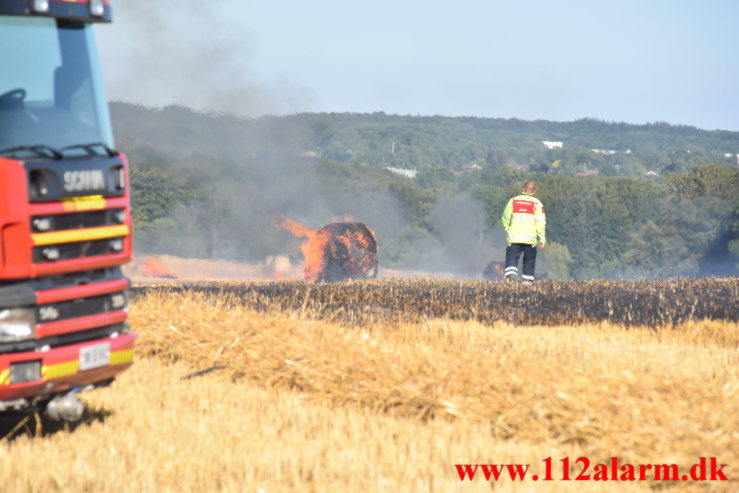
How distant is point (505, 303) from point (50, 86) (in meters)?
10.4

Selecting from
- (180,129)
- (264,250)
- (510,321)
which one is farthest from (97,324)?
(264,250)

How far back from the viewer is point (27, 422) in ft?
26.4

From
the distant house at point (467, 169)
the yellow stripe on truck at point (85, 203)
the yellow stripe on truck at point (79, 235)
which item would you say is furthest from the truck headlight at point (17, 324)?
the distant house at point (467, 169)

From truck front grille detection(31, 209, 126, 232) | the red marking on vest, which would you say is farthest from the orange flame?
truck front grille detection(31, 209, 126, 232)

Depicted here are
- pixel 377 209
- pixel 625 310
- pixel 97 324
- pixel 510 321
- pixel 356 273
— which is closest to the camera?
pixel 97 324

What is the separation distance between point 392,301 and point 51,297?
9716 mm

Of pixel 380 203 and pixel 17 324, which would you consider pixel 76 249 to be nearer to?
pixel 17 324

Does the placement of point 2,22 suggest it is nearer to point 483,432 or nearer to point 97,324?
point 97,324

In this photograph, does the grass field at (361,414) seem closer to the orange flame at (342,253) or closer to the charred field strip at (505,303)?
the charred field strip at (505,303)

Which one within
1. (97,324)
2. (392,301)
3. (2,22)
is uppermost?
(2,22)

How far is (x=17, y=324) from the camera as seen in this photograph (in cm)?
664

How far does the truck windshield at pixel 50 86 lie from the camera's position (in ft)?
22.8

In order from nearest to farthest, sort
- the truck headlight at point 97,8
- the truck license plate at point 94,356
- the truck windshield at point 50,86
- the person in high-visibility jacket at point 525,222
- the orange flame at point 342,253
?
1. the truck windshield at point 50,86
2. the truck license plate at point 94,356
3. the truck headlight at point 97,8
4. the person in high-visibility jacket at point 525,222
5. the orange flame at point 342,253

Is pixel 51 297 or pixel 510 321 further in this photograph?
pixel 510 321
